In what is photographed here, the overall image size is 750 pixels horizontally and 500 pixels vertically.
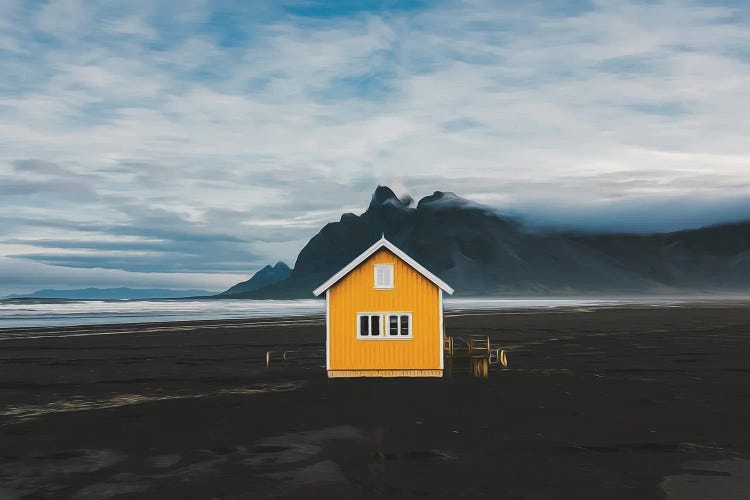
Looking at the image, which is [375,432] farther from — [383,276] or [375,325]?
[383,276]

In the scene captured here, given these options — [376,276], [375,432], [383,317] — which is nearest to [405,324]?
[383,317]

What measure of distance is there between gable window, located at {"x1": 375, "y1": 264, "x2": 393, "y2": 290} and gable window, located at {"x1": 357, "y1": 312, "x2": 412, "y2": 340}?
132 centimetres

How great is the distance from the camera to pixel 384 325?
33.9 m

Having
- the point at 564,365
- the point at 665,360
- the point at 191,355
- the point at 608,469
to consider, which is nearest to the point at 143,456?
the point at 608,469

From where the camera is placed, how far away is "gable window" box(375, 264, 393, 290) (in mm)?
33906

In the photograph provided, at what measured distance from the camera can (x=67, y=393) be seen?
3238 centimetres

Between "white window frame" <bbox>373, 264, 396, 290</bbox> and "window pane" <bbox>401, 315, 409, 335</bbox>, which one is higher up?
"white window frame" <bbox>373, 264, 396, 290</bbox>

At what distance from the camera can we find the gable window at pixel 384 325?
33.9 meters

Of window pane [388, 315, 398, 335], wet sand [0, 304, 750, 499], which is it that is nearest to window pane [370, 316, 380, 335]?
window pane [388, 315, 398, 335]

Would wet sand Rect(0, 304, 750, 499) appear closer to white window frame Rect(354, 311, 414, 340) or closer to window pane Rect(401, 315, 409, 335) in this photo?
white window frame Rect(354, 311, 414, 340)

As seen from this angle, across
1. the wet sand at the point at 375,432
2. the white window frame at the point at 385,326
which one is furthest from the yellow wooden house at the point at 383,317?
the wet sand at the point at 375,432

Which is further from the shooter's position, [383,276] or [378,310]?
[383,276]

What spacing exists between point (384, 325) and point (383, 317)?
0.39 metres

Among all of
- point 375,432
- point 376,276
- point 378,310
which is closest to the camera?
point 375,432
